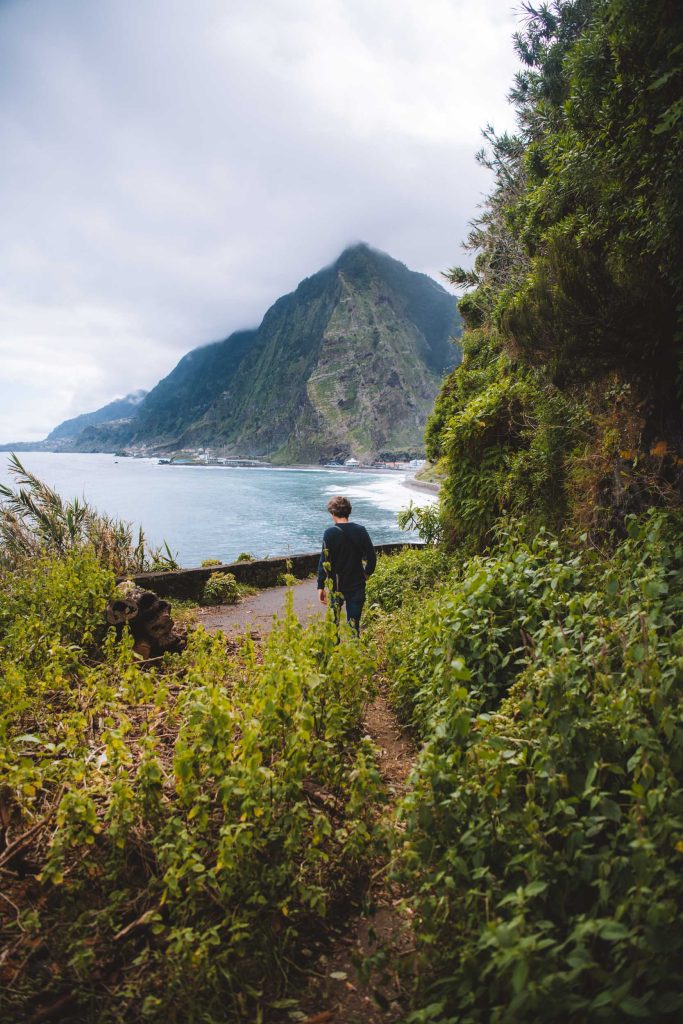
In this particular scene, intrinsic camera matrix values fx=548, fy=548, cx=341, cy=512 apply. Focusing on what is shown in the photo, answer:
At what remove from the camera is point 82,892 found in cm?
253

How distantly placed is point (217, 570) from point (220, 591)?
0.82 m

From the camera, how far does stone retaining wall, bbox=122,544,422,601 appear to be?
11.1 m

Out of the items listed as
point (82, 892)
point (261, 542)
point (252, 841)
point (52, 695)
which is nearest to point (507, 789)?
point (252, 841)

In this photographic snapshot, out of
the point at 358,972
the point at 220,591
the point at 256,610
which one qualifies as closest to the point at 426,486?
the point at 220,591

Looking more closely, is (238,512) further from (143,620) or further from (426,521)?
(143,620)

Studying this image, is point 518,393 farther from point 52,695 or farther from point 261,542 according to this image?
point 261,542

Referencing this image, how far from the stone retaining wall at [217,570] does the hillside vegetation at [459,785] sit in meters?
5.86

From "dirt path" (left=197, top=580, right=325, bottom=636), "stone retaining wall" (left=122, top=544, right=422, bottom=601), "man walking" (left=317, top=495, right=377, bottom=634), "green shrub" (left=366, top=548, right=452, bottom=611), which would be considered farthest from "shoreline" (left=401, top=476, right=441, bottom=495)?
"man walking" (left=317, top=495, right=377, bottom=634)

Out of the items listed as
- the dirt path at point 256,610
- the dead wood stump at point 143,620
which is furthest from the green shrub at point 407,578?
the dead wood stump at point 143,620

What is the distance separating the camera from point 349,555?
18.1 ft

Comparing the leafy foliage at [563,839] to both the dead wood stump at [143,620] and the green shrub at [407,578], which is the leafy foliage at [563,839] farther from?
the green shrub at [407,578]

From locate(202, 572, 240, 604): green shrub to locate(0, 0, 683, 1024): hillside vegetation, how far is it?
Answer: 6066 mm

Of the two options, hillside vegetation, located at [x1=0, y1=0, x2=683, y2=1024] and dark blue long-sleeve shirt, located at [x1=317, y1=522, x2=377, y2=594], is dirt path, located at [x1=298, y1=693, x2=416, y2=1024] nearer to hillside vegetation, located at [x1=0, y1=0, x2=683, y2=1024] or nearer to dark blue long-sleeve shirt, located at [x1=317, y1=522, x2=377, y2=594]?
hillside vegetation, located at [x1=0, y1=0, x2=683, y2=1024]

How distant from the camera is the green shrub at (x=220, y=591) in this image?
11.3 meters
